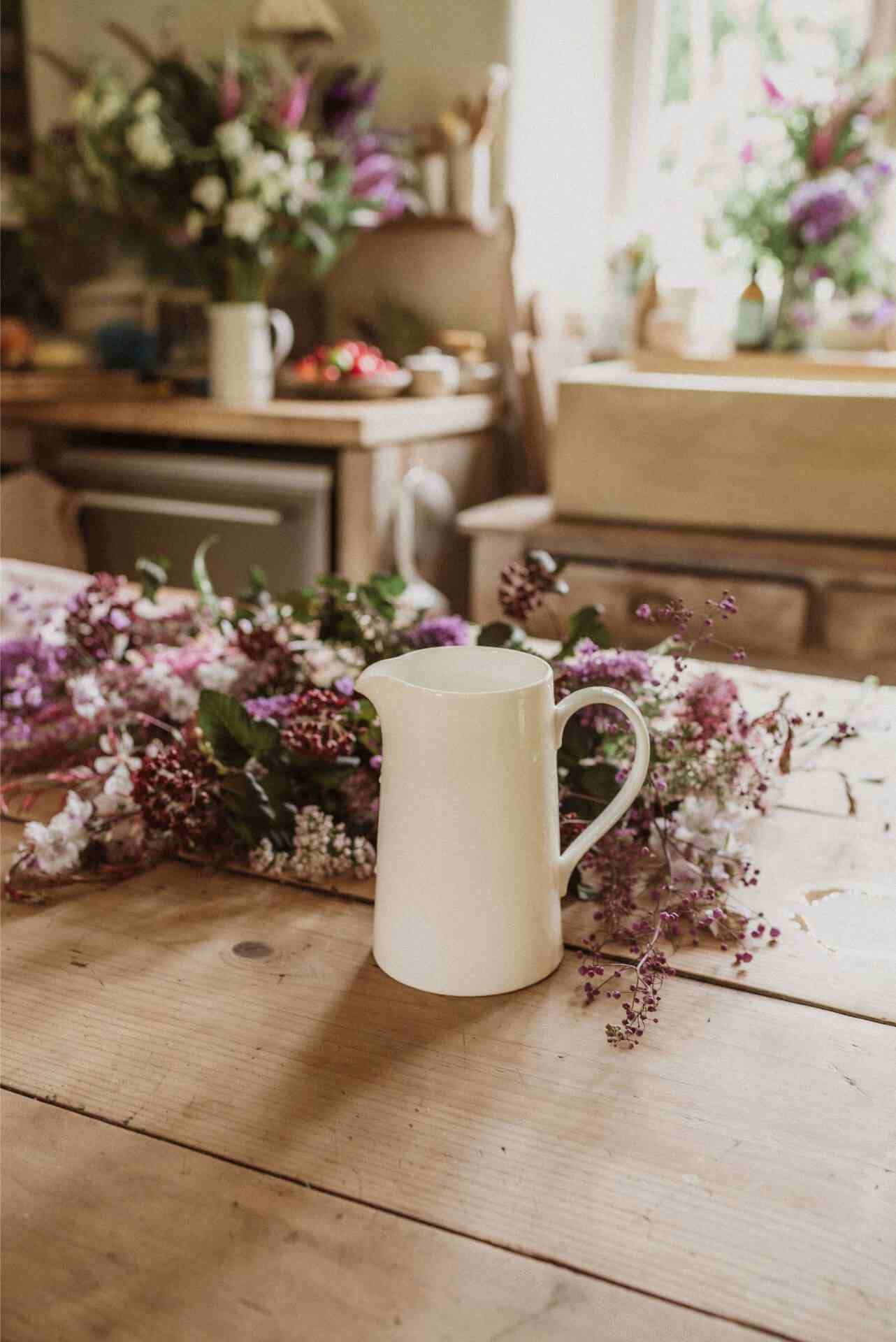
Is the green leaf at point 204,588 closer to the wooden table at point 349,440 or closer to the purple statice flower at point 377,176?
the wooden table at point 349,440

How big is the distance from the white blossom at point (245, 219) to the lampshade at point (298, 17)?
585 millimetres

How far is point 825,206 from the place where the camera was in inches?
90.5

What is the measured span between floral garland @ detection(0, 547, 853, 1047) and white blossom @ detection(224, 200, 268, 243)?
1.67 meters

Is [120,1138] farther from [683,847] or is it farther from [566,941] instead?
[683,847]

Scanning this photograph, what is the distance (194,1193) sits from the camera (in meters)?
0.45

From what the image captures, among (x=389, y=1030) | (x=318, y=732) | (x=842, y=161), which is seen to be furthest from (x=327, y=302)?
(x=389, y=1030)

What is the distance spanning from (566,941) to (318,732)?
0.61 ft

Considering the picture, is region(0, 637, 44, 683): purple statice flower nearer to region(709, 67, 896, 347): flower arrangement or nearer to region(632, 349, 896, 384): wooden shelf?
region(632, 349, 896, 384): wooden shelf

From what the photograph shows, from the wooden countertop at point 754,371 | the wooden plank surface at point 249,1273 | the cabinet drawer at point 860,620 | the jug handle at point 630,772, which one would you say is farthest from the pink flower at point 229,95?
the wooden plank surface at point 249,1273

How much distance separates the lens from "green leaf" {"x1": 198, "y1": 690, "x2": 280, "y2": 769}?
715 mm

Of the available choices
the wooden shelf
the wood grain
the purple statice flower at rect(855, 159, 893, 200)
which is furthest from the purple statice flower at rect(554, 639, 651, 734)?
the purple statice flower at rect(855, 159, 893, 200)

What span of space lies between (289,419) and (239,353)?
292 millimetres

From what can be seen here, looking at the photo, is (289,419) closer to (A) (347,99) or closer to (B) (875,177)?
(A) (347,99)

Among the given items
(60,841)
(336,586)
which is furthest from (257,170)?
(60,841)
